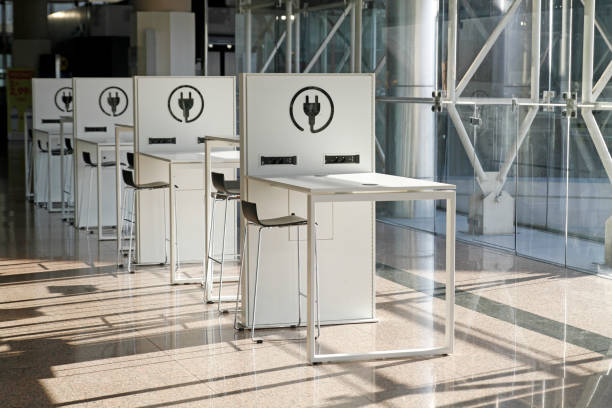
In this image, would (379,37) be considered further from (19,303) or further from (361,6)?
(19,303)

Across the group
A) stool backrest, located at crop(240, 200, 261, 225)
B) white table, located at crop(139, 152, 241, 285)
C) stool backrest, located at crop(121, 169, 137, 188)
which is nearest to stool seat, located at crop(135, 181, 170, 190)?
stool backrest, located at crop(121, 169, 137, 188)

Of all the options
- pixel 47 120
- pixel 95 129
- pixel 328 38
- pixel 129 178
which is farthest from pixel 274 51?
pixel 129 178

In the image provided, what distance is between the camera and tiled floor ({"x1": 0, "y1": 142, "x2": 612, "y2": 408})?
15.8 ft

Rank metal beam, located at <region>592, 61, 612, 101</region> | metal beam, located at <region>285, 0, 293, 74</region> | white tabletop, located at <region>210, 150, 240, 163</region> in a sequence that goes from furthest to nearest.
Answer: metal beam, located at <region>285, 0, 293, 74</region> → metal beam, located at <region>592, 61, 612, 101</region> → white tabletop, located at <region>210, 150, 240, 163</region>

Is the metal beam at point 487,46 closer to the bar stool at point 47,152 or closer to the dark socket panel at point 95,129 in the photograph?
the dark socket panel at point 95,129

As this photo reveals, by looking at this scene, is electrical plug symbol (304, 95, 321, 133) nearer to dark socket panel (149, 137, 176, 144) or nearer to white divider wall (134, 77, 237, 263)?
white divider wall (134, 77, 237, 263)

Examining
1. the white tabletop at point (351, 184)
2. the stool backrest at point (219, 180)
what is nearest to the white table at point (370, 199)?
the white tabletop at point (351, 184)

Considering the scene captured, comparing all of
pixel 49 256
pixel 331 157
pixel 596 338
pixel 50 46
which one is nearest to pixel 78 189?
pixel 49 256

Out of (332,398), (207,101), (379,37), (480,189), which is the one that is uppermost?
(379,37)

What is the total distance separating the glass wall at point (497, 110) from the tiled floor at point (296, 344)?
63 cm

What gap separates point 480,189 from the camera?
31.9 feet

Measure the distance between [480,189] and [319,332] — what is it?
4254 millimetres

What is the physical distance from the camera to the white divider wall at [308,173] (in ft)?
20.0

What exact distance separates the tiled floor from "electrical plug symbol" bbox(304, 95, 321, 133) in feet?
4.43
